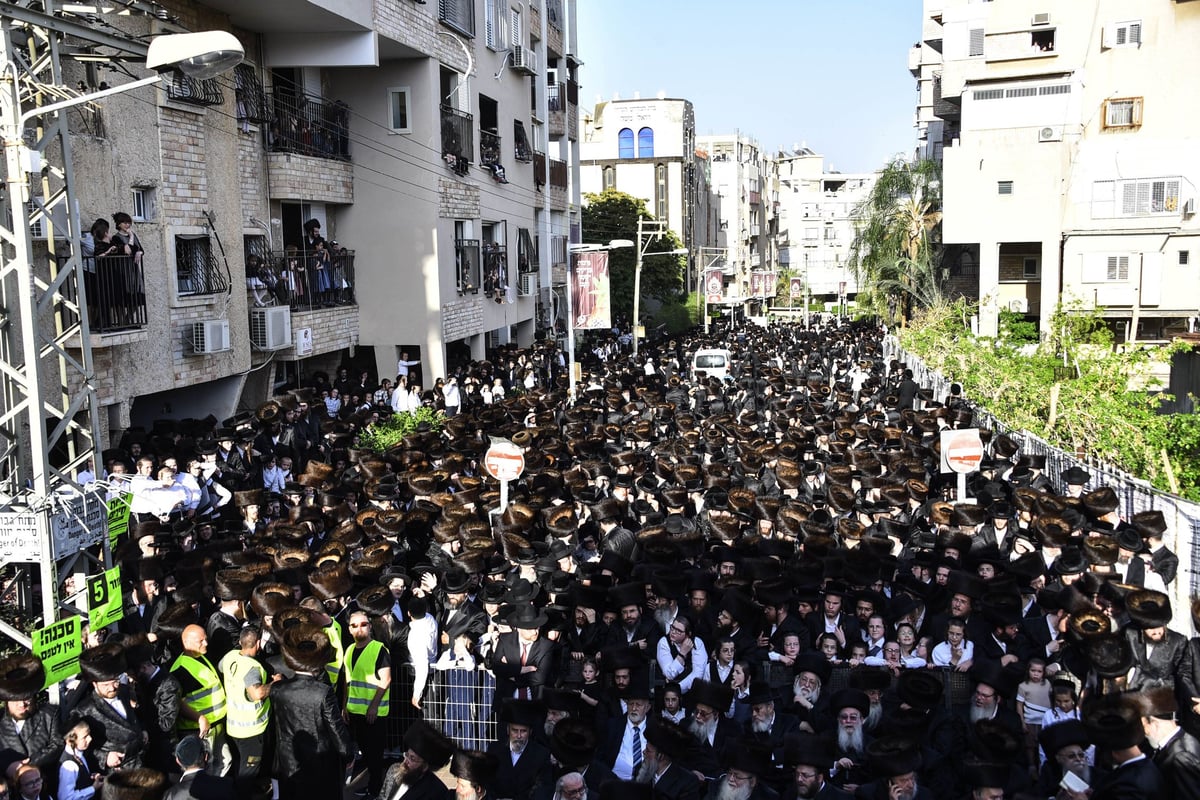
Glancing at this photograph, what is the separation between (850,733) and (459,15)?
75.0ft

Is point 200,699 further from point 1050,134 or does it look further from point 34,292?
point 1050,134

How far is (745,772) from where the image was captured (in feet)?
22.7

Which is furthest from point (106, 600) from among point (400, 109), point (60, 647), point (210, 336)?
point (400, 109)

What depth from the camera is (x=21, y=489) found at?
8625 mm

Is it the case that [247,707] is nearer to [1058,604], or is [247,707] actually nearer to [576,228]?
[1058,604]

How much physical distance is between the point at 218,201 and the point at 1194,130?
1233 inches

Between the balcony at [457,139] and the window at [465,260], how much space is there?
139 centimetres

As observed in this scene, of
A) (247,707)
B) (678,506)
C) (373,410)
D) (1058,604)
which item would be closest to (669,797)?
(247,707)

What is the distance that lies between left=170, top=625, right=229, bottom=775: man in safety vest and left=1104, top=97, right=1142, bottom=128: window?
38.0 meters

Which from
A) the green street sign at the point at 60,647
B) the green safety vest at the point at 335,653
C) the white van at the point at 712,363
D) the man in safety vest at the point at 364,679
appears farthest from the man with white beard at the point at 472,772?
the white van at the point at 712,363

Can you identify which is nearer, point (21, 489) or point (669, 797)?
point (669, 797)

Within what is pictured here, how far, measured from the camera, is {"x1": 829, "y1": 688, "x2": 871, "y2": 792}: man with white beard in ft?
25.2

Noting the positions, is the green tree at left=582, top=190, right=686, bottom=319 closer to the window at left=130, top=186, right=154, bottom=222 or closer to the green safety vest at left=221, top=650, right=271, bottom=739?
the window at left=130, top=186, right=154, bottom=222

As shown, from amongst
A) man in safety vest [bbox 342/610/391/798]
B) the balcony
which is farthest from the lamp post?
the balcony
